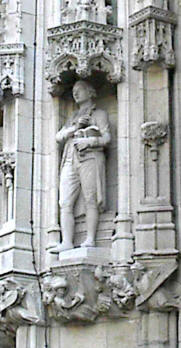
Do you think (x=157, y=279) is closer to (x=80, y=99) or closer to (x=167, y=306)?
(x=167, y=306)

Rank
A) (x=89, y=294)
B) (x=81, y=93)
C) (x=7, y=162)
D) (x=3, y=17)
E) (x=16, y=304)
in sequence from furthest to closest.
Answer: (x=3, y=17), (x=7, y=162), (x=81, y=93), (x=16, y=304), (x=89, y=294)

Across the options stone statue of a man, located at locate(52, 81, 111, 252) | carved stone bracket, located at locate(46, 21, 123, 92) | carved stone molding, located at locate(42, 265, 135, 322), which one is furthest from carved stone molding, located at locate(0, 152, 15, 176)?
carved stone molding, located at locate(42, 265, 135, 322)

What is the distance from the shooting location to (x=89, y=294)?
47.8 ft

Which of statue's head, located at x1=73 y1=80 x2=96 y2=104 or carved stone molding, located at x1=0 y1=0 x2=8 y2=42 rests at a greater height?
carved stone molding, located at x1=0 y1=0 x2=8 y2=42

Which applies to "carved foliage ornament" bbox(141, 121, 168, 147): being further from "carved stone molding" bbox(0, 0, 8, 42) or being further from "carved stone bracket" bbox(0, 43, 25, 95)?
"carved stone molding" bbox(0, 0, 8, 42)

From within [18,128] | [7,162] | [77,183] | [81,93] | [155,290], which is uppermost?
[81,93]

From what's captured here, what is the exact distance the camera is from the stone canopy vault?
47.5ft

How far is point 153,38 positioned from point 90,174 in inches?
77.9

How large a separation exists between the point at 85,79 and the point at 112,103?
20.2 inches

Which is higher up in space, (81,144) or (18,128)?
(18,128)

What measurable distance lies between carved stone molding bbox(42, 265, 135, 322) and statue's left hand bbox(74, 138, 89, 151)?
1635 millimetres

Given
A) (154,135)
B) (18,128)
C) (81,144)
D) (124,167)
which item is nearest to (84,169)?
(81,144)

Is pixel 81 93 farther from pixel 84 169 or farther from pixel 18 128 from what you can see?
pixel 84 169

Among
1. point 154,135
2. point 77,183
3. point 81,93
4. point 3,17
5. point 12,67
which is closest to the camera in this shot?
point 154,135
